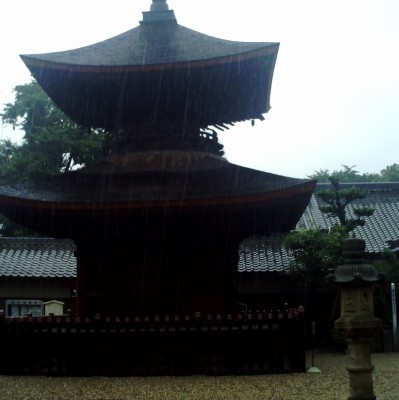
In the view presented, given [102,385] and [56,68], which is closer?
[102,385]

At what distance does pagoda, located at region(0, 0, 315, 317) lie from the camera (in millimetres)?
11891

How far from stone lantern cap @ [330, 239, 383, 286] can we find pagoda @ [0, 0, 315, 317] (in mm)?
3130

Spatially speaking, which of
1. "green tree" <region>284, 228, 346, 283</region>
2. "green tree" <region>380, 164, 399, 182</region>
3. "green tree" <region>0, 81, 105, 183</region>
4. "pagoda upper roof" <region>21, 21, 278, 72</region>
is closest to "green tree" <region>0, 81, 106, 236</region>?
"green tree" <region>0, 81, 105, 183</region>

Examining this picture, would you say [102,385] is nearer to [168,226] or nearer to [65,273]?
[168,226]

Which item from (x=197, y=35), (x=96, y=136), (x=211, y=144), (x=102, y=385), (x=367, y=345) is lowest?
(x=102, y=385)

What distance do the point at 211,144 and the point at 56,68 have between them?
3.85m

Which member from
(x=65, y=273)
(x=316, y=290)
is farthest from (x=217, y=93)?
(x=65, y=273)

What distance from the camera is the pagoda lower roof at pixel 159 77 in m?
12.6

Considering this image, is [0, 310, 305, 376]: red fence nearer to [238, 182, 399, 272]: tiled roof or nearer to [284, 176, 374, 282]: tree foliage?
[284, 176, 374, 282]: tree foliage

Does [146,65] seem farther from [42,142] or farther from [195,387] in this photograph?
[42,142]

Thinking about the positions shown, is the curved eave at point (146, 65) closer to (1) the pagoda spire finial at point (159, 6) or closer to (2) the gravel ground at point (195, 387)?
(1) the pagoda spire finial at point (159, 6)

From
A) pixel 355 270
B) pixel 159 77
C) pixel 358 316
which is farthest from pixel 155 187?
pixel 358 316

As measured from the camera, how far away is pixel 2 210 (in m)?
11.9

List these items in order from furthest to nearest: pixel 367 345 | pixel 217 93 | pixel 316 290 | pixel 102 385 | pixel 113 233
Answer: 1. pixel 316 290
2. pixel 217 93
3. pixel 113 233
4. pixel 102 385
5. pixel 367 345
